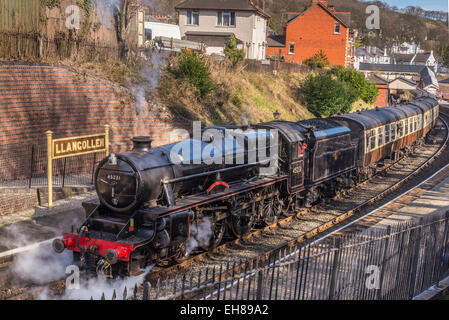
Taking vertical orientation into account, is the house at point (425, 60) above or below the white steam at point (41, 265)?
above

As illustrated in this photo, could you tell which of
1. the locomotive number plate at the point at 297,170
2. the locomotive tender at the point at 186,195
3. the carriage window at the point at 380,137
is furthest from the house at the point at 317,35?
the locomotive number plate at the point at 297,170

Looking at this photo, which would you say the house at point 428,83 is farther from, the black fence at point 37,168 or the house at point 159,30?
the black fence at point 37,168

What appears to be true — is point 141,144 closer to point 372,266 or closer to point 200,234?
point 200,234

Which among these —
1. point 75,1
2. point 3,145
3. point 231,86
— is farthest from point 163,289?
point 231,86

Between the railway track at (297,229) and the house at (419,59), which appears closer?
the railway track at (297,229)

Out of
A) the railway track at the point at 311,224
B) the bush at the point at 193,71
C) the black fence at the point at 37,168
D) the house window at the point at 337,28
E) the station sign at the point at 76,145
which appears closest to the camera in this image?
→ the railway track at the point at 311,224

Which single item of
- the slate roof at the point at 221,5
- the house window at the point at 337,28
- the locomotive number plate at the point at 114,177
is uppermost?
the slate roof at the point at 221,5

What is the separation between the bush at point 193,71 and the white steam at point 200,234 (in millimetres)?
14437

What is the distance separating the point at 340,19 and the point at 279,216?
4234 cm

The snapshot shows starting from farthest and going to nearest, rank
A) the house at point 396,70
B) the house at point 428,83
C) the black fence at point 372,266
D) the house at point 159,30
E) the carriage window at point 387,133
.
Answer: the house at point 396,70
the house at point 428,83
the house at point 159,30
the carriage window at point 387,133
the black fence at point 372,266

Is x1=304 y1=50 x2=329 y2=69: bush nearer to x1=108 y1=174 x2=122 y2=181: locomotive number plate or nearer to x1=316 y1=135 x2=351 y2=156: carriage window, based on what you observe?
x1=316 y1=135 x2=351 y2=156: carriage window

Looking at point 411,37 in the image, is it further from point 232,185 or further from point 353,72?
point 232,185

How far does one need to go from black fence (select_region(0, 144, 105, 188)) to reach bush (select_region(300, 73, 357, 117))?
2245 cm

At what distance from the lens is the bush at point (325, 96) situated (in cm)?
3566
